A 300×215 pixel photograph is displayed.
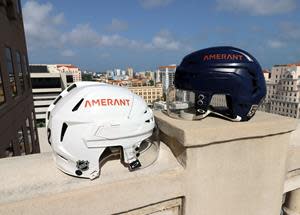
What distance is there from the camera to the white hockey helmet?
2.87 ft

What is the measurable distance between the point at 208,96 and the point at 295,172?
85cm

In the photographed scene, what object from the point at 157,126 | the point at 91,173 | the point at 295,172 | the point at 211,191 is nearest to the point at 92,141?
the point at 91,173

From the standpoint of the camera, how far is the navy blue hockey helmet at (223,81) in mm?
1140

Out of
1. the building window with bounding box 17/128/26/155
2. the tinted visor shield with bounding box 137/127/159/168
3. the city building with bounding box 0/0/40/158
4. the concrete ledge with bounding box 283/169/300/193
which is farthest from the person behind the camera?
the building window with bounding box 17/128/26/155

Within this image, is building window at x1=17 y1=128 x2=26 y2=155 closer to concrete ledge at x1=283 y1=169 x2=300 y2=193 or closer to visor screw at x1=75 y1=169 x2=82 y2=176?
visor screw at x1=75 y1=169 x2=82 y2=176

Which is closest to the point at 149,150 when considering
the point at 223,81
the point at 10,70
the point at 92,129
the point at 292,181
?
the point at 92,129

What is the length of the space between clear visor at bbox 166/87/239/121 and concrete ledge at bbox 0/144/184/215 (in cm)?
33

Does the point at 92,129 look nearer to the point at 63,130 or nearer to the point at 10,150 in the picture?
the point at 63,130

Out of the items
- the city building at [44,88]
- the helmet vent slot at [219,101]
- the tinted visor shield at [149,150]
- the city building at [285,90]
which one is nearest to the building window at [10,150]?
the tinted visor shield at [149,150]

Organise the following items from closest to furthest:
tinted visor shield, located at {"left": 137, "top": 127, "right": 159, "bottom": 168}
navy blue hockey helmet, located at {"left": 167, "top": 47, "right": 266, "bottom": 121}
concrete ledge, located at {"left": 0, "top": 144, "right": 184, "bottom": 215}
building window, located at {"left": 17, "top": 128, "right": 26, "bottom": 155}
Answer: concrete ledge, located at {"left": 0, "top": 144, "right": 184, "bottom": 215} < tinted visor shield, located at {"left": 137, "top": 127, "right": 159, "bottom": 168} < navy blue hockey helmet, located at {"left": 167, "top": 47, "right": 266, "bottom": 121} < building window, located at {"left": 17, "top": 128, "right": 26, "bottom": 155}

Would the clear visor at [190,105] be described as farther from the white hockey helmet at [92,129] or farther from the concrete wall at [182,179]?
the white hockey helmet at [92,129]

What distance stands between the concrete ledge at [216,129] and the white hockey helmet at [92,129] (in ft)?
0.59

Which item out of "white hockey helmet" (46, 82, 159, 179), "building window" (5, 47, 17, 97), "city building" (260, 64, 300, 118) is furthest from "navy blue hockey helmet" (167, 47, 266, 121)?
"city building" (260, 64, 300, 118)

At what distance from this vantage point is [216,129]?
927mm
